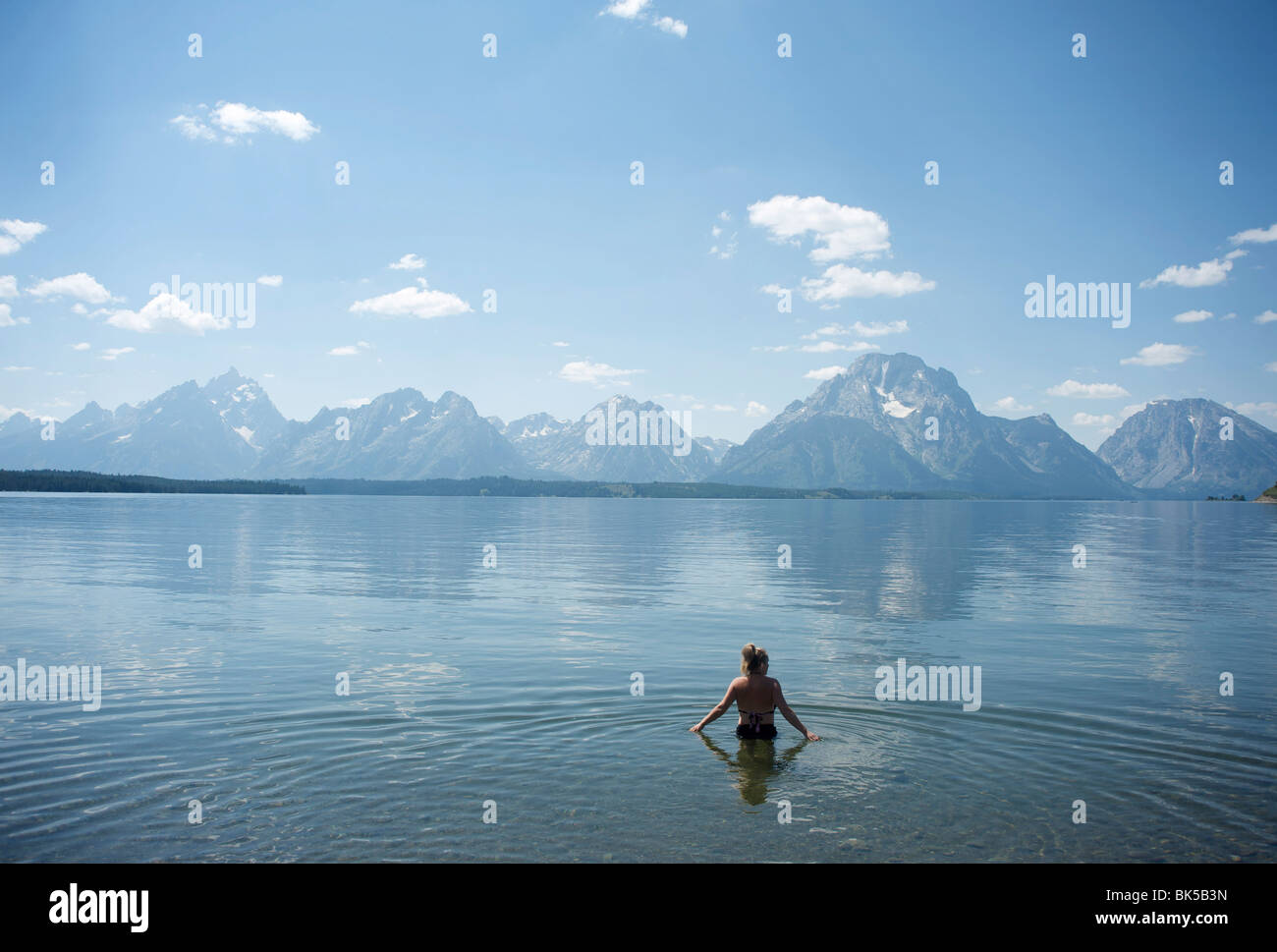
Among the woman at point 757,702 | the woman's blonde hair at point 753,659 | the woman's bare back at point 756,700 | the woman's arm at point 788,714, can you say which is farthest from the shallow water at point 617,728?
the woman's blonde hair at point 753,659

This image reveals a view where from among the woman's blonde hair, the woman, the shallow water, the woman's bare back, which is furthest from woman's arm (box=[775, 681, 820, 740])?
the woman's blonde hair

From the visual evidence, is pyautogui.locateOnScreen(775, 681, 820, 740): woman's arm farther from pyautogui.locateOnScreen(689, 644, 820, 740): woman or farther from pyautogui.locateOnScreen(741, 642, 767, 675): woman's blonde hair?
pyautogui.locateOnScreen(741, 642, 767, 675): woman's blonde hair

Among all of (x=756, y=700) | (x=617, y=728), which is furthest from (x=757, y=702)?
(x=617, y=728)

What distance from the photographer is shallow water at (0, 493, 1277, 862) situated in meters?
14.8

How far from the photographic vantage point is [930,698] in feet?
85.0

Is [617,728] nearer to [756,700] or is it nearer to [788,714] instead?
[756,700]

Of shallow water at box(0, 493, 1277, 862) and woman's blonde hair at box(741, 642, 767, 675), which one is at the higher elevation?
woman's blonde hair at box(741, 642, 767, 675)

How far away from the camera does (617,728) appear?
22266 millimetres

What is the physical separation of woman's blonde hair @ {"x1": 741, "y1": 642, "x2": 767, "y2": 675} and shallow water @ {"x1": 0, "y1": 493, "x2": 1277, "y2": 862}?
1.97m
